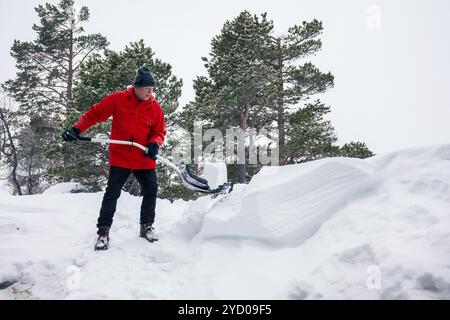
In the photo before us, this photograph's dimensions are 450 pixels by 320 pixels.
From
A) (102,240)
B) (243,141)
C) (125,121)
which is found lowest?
(102,240)

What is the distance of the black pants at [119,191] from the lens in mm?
3363

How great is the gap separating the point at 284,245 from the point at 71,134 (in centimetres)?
244

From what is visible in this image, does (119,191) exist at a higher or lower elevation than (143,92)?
lower

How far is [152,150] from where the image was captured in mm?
3453

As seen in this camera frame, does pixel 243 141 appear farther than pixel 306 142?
Yes

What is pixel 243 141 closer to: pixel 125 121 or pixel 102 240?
pixel 125 121

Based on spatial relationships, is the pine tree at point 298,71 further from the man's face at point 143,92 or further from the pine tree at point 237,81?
the man's face at point 143,92

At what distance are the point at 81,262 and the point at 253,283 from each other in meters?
1.60

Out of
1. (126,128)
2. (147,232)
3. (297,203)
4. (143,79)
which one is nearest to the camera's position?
(297,203)

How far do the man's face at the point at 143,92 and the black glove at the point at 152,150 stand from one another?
522 millimetres

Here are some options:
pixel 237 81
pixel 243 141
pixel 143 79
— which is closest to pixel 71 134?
pixel 143 79

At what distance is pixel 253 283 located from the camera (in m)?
2.28
